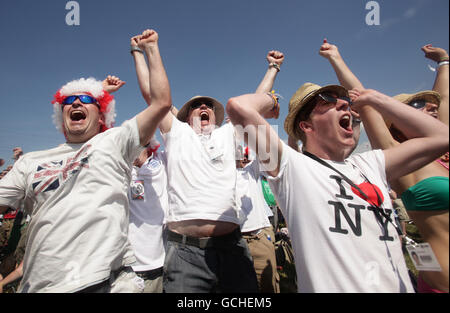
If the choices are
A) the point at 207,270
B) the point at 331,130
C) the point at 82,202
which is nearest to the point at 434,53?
the point at 331,130

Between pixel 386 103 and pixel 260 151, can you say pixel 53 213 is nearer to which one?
pixel 260 151

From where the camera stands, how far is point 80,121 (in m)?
2.11

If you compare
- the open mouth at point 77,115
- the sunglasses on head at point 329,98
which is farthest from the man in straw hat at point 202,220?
the sunglasses on head at point 329,98

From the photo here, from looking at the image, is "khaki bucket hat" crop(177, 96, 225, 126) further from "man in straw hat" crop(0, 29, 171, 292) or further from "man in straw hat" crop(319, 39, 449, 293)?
"man in straw hat" crop(319, 39, 449, 293)

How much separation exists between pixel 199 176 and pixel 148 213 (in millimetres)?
1046

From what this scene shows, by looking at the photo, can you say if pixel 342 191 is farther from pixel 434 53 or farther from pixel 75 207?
pixel 75 207

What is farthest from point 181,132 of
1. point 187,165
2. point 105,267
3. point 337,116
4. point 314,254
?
point 314,254

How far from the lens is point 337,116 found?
1.92 m

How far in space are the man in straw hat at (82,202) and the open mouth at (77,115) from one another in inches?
0.9

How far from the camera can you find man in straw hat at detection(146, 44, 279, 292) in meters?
1.91

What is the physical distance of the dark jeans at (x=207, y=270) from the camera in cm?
186

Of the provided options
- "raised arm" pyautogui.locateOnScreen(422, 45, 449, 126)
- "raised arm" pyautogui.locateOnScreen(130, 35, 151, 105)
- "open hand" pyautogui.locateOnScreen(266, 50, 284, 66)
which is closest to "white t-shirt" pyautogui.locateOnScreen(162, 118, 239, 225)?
"raised arm" pyautogui.locateOnScreen(130, 35, 151, 105)

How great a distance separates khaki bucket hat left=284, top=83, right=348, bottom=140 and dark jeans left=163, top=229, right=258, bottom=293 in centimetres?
139
